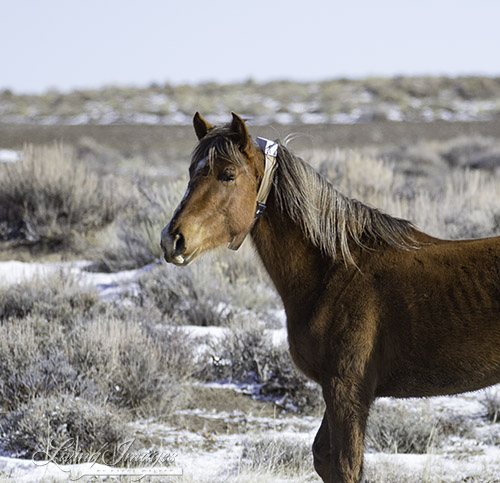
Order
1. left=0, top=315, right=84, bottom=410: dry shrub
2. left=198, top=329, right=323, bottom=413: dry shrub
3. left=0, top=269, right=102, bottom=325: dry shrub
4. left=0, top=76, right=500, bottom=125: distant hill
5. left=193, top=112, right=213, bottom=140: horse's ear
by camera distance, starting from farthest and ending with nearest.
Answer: left=0, top=76, right=500, bottom=125: distant hill
left=0, top=269, right=102, bottom=325: dry shrub
left=198, top=329, right=323, bottom=413: dry shrub
left=0, top=315, right=84, bottom=410: dry shrub
left=193, top=112, right=213, bottom=140: horse's ear

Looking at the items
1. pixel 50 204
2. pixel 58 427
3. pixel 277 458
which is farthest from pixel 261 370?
pixel 50 204

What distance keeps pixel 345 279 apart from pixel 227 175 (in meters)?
0.81

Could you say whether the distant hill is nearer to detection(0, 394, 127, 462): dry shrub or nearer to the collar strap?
detection(0, 394, 127, 462): dry shrub

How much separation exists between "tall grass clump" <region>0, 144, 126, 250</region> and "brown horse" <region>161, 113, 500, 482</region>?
6.89 metres

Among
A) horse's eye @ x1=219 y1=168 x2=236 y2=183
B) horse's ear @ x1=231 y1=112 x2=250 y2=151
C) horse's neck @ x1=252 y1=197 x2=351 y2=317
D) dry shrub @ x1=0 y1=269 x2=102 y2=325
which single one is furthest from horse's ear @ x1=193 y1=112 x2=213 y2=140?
dry shrub @ x1=0 y1=269 x2=102 y2=325

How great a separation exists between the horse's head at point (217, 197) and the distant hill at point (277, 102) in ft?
98.9

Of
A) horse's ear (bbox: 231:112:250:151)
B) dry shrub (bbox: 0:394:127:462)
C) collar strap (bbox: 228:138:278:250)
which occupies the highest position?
horse's ear (bbox: 231:112:250:151)

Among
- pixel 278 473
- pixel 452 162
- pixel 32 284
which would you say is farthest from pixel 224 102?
pixel 278 473

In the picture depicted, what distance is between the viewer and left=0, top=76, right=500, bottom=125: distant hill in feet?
124

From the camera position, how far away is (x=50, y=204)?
405 inches

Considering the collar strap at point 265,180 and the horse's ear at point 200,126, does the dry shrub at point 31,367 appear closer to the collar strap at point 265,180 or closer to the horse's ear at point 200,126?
the collar strap at point 265,180

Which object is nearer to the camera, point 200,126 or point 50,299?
point 200,126

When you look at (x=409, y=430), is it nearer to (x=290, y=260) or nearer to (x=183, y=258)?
(x=290, y=260)

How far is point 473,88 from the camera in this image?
45469 millimetres
